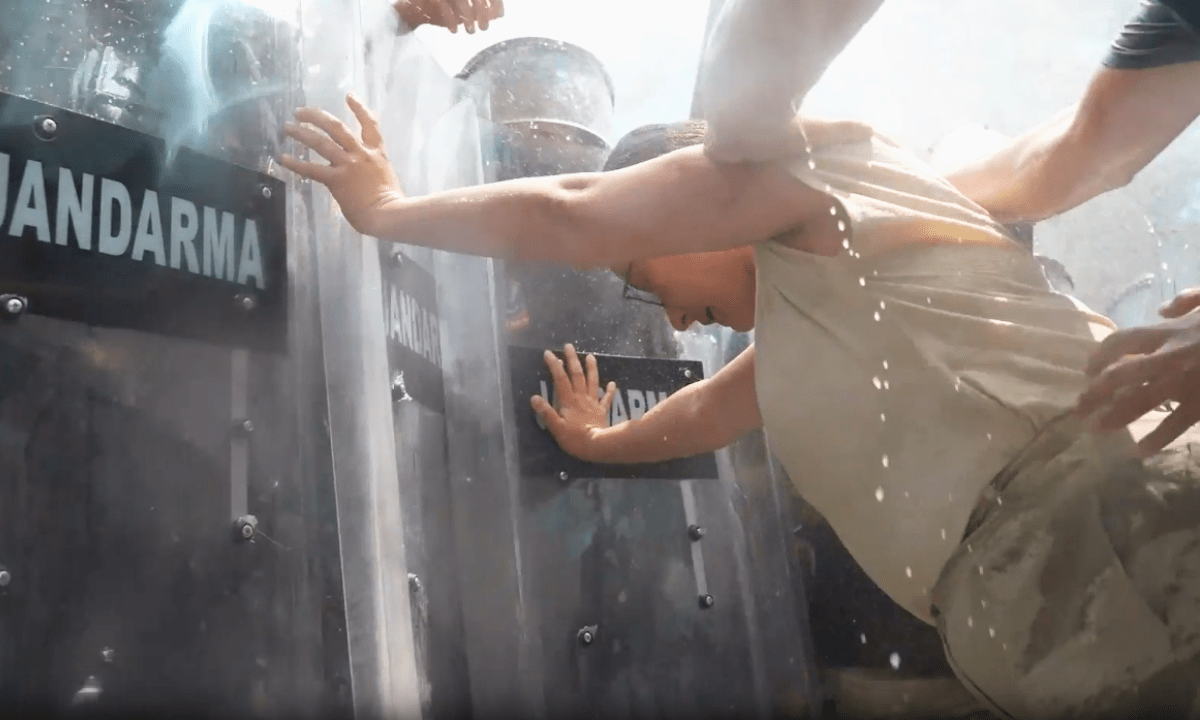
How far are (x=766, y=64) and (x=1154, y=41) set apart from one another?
→ 387 millimetres

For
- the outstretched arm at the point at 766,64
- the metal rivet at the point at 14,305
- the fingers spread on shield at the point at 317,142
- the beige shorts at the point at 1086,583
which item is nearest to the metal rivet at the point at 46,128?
the metal rivet at the point at 14,305

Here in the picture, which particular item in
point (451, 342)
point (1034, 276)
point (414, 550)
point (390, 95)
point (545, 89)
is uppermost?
point (545, 89)

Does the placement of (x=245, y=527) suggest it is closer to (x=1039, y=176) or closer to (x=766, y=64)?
(x=766, y=64)

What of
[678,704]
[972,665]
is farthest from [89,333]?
[678,704]

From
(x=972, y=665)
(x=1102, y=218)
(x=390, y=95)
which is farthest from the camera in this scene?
(x=1102, y=218)

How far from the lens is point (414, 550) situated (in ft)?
3.44

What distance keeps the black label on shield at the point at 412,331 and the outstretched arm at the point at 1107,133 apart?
0.65 meters

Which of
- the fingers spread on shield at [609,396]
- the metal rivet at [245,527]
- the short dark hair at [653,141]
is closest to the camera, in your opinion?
the metal rivet at [245,527]

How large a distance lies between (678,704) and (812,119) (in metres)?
0.84

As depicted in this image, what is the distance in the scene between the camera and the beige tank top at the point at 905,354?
30.9 inches

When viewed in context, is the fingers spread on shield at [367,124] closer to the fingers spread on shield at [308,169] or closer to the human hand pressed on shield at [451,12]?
the fingers spread on shield at [308,169]

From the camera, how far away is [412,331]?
111cm

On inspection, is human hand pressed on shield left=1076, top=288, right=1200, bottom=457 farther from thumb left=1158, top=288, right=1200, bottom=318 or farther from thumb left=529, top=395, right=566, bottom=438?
thumb left=529, top=395, right=566, bottom=438

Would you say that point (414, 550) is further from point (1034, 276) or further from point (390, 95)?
point (1034, 276)
